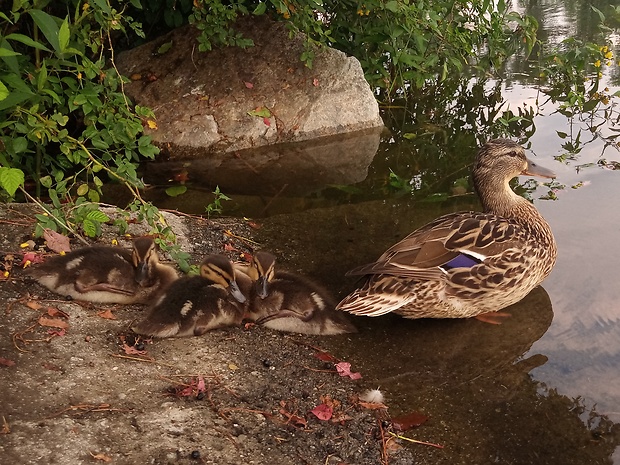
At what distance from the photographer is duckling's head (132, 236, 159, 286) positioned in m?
3.69

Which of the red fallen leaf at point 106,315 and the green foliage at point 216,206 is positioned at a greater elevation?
the red fallen leaf at point 106,315

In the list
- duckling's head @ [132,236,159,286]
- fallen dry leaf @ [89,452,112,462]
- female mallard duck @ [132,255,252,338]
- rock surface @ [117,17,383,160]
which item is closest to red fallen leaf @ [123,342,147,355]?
female mallard duck @ [132,255,252,338]

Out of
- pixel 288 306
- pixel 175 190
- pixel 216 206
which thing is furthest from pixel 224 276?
pixel 175 190

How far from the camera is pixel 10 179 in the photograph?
11.0 feet

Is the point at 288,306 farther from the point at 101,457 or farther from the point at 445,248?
the point at 101,457

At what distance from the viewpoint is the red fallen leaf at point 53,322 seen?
336 cm

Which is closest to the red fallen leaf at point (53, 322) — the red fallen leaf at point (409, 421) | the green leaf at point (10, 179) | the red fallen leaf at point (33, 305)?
the red fallen leaf at point (33, 305)

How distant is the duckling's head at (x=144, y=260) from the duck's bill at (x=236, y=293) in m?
0.46

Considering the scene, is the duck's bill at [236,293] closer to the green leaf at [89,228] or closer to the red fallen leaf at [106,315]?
the red fallen leaf at [106,315]

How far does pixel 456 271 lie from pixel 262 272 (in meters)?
1.03

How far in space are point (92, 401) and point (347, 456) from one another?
1.06 m

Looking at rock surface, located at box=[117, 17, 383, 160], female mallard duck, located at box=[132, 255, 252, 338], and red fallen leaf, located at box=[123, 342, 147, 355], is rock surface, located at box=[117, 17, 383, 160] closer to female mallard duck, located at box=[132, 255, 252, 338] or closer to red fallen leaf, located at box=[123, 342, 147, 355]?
female mallard duck, located at box=[132, 255, 252, 338]

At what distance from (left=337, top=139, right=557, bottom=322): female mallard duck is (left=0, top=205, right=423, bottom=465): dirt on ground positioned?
454 mm

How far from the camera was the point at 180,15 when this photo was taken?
23.0 ft
